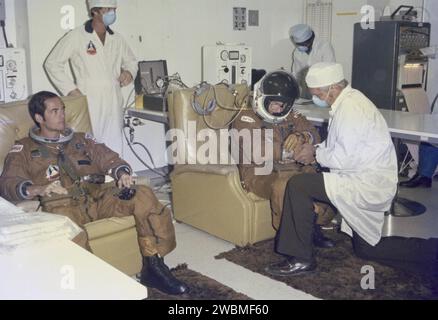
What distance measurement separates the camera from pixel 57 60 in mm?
4148

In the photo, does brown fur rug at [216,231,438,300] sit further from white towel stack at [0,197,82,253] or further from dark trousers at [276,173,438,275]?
white towel stack at [0,197,82,253]

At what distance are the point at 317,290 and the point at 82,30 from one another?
8.65 ft

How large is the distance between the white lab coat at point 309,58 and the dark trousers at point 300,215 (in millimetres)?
2416

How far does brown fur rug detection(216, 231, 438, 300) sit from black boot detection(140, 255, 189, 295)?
51 cm

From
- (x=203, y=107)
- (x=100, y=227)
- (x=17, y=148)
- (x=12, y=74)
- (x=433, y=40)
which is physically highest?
(x=433, y=40)

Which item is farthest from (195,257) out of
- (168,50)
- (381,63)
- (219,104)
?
(381,63)

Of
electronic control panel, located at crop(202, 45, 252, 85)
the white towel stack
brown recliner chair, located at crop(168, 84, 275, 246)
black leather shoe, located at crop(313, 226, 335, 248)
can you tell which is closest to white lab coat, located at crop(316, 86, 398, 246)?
black leather shoe, located at crop(313, 226, 335, 248)

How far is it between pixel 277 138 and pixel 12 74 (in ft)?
7.02

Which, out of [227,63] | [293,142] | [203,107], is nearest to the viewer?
[293,142]

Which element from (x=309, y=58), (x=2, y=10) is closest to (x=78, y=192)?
(x=2, y=10)

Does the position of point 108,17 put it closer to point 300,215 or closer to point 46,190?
point 46,190

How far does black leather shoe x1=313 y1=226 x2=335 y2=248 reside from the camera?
3.40 m

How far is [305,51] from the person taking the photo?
5434 mm
